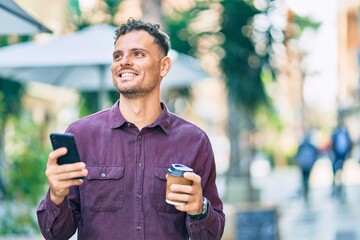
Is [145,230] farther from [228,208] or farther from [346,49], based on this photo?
[346,49]

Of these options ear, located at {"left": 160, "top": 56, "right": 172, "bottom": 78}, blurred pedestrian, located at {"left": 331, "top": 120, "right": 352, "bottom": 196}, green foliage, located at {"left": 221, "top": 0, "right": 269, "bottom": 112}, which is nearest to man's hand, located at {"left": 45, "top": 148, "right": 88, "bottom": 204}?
ear, located at {"left": 160, "top": 56, "right": 172, "bottom": 78}

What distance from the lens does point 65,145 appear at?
7.82 ft

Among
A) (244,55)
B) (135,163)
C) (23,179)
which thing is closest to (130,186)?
(135,163)

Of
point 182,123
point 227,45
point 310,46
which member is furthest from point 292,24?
point 310,46

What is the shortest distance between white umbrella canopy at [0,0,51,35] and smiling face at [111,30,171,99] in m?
1.65

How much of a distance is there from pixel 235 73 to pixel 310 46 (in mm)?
17775

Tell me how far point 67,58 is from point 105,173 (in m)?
Result: 5.45

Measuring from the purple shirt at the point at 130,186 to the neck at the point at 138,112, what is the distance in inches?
1.2

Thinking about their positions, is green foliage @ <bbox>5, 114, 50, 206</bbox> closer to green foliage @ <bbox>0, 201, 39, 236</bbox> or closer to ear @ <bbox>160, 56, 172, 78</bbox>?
green foliage @ <bbox>0, 201, 39, 236</bbox>

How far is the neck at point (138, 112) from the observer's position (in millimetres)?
2836

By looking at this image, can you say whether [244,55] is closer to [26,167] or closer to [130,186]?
[26,167]

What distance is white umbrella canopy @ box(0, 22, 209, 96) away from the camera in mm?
8047

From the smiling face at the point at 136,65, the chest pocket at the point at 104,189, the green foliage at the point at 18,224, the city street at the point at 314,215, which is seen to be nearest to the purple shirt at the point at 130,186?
the chest pocket at the point at 104,189

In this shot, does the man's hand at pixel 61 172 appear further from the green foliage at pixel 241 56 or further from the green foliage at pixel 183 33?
the green foliage at pixel 183 33
